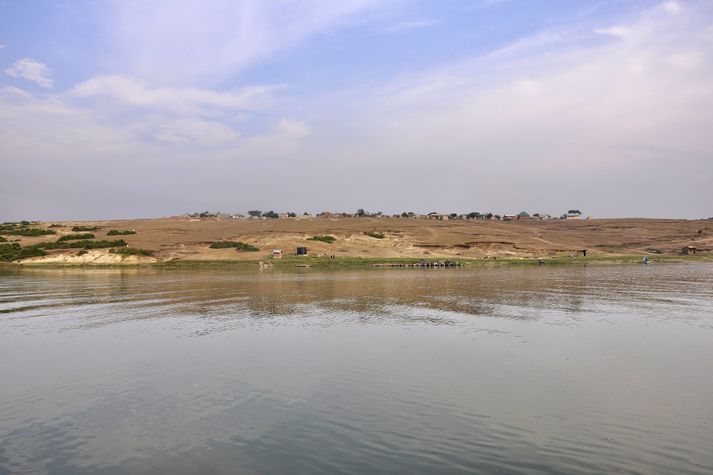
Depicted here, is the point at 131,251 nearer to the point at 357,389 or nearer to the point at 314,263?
the point at 314,263

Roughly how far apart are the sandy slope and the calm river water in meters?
59.2

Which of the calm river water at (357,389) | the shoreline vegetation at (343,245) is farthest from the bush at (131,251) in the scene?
the calm river water at (357,389)

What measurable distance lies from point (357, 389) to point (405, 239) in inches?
3477

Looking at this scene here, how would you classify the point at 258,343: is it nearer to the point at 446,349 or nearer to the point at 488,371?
the point at 446,349

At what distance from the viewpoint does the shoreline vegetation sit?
85.6m

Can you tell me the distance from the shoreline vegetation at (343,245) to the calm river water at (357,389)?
51.2m

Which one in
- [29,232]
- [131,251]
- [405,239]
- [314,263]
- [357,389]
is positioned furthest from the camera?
[29,232]

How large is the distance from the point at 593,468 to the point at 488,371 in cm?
773

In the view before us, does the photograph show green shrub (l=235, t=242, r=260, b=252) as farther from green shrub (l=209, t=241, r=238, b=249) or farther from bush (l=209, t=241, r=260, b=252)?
green shrub (l=209, t=241, r=238, b=249)

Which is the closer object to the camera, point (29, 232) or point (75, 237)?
point (75, 237)

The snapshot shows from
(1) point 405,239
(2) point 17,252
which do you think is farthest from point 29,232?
(1) point 405,239

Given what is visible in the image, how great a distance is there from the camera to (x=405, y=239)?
104688 millimetres

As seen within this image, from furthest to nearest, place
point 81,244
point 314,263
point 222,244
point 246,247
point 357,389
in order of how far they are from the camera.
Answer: point 222,244 < point 246,247 < point 81,244 < point 314,263 < point 357,389

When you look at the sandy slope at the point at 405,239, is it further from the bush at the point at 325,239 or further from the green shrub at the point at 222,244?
the green shrub at the point at 222,244
